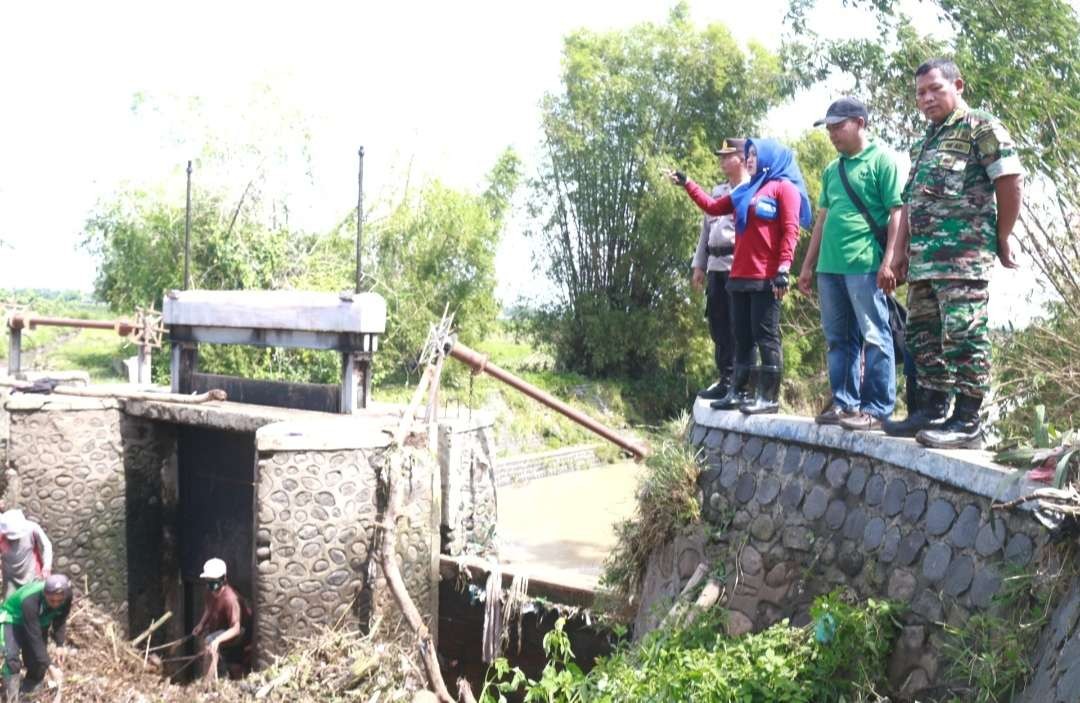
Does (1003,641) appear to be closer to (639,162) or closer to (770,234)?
(770,234)

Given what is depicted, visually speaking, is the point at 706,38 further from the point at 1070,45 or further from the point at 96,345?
the point at 96,345

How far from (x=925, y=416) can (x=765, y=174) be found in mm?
1622

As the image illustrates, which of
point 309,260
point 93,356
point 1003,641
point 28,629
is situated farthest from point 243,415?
point 93,356

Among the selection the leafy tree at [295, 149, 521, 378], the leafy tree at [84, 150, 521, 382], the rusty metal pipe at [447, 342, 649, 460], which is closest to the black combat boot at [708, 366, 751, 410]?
the rusty metal pipe at [447, 342, 649, 460]

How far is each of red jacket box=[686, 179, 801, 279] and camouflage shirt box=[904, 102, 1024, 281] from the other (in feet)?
3.57

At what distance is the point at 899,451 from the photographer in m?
3.94

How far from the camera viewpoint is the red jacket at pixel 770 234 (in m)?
4.96

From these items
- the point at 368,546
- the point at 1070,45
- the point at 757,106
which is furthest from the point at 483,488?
the point at 757,106

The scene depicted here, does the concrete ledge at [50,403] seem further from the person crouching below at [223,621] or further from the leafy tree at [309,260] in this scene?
the leafy tree at [309,260]

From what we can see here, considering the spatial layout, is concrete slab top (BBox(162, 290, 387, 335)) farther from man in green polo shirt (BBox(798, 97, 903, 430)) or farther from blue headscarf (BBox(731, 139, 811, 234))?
man in green polo shirt (BBox(798, 97, 903, 430))

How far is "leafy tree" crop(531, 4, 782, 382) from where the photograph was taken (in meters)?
22.7

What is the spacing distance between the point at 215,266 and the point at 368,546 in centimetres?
1152

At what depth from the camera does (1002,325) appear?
24.7 feet

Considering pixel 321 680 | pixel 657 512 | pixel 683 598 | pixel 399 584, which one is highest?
pixel 657 512
